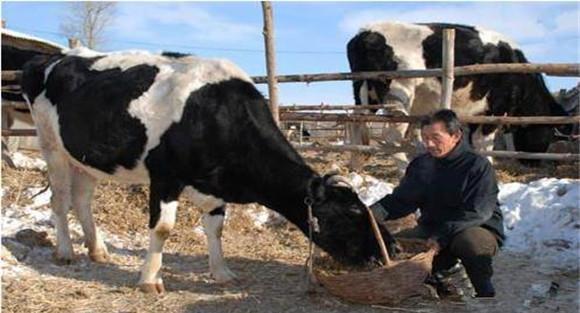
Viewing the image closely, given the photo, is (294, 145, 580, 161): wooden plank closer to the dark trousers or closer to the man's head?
the man's head

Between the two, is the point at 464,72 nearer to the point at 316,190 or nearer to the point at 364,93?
the point at 364,93

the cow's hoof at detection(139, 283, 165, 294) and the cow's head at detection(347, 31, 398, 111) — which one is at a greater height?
the cow's head at detection(347, 31, 398, 111)

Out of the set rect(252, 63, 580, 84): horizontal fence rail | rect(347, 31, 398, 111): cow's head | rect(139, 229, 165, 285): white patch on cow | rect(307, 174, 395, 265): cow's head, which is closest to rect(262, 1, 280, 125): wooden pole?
rect(252, 63, 580, 84): horizontal fence rail

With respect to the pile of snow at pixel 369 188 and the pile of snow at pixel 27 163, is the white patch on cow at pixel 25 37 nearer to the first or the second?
the pile of snow at pixel 27 163

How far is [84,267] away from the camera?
235 inches

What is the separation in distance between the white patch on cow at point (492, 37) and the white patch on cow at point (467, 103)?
0.93 metres

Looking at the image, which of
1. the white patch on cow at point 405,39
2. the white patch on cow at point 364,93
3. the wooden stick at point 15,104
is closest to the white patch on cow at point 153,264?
the white patch on cow at point 364,93

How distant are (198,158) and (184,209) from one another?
271 cm

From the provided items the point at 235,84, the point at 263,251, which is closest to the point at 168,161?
the point at 235,84

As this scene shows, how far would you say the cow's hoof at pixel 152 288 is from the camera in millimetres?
5105

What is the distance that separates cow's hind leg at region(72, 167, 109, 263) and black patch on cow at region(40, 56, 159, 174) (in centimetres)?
59

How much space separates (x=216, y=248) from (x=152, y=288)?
0.70 meters

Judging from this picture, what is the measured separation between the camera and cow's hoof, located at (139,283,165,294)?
5.11 meters

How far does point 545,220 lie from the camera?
22.8ft
